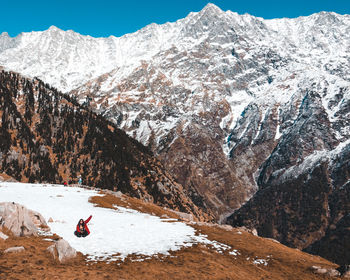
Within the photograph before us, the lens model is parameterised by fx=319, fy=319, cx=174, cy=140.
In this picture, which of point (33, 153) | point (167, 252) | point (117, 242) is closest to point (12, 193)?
point (117, 242)

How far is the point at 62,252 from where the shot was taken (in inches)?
952

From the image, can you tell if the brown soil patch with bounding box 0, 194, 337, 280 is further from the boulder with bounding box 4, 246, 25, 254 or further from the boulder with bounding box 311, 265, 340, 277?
the boulder with bounding box 311, 265, 340, 277

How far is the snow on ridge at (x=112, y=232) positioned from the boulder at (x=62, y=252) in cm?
158

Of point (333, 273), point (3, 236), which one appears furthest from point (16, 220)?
point (333, 273)

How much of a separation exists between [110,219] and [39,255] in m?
Answer: 17.7

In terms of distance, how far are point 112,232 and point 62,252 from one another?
34.3 feet

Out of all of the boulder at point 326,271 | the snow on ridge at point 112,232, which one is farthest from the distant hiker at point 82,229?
the boulder at point 326,271

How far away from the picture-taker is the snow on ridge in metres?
28.3

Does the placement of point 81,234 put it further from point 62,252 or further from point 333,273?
point 333,273

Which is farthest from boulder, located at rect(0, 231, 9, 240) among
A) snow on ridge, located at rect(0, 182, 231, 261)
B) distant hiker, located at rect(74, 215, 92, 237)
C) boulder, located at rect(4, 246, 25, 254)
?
distant hiker, located at rect(74, 215, 92, 237)

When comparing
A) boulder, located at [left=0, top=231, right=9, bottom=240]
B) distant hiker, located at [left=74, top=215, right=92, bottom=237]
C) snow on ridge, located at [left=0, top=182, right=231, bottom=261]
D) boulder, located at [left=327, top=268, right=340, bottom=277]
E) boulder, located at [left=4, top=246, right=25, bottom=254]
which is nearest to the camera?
boulder, located at [left=4, top=246, right=25, bottom=254]

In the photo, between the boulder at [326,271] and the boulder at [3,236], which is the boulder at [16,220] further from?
the boulder at [326,271]

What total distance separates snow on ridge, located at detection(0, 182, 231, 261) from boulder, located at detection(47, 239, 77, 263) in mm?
1576

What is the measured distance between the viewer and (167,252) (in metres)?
29.0
